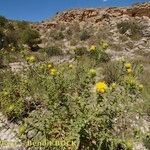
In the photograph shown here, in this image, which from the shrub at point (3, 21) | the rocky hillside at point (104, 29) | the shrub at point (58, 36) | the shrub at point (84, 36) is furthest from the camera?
the shrub at point (3, 21)

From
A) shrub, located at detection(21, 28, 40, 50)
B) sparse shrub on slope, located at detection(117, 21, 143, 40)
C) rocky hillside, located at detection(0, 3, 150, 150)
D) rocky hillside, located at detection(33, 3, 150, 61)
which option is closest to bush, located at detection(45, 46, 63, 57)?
rocky hillside, located at detection(33, 3, 150, 61)

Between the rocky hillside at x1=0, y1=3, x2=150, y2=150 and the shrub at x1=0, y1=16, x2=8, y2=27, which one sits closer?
the rocky hillside at x1=0, y1=3, x2=150, y2=150

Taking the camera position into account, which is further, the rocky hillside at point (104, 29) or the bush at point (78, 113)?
the rocky hillside at point (104, 29)

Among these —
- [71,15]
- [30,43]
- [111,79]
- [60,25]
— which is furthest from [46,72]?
[71,15]

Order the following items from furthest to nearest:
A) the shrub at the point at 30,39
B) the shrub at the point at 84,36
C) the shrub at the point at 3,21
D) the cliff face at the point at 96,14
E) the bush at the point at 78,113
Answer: the cliff face at the point at 96,14 → the shrub at the point at 3,21 → the shrub at the point at 84,36 → the shrub at the point at 30,39 → the bush at the point at 78,113

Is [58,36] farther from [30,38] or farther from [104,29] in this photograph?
[104,29]

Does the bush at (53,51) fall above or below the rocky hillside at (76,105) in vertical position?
above

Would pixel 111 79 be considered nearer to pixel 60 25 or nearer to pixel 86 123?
pixel 86 123

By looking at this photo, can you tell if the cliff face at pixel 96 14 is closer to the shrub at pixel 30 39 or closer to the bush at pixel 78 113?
the shrub at pixel 30 39

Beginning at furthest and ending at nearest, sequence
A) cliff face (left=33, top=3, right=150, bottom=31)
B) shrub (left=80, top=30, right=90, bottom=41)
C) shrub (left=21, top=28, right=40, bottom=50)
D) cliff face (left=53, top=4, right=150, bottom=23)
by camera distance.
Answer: cliff face (left=53, top=4, right=150, bottom=23) < cliff face (left=33, top=3, right=150, bottom=31) < shrub (left=80, top=30, right=90, bottom=41) < shrub (left=21, top=28, right=40, bottom=50)

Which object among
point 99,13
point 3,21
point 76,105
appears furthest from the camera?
point 99,13

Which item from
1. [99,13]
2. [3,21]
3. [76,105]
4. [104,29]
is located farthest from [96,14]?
[76,105]

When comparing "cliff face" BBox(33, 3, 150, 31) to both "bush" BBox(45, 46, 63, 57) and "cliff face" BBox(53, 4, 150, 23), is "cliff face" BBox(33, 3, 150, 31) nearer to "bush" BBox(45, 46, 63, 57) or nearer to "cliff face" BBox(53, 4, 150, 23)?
"cliff face" BBox(53, 4, 150, 23)

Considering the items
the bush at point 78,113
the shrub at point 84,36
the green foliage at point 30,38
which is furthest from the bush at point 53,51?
the bush at point 78,113
